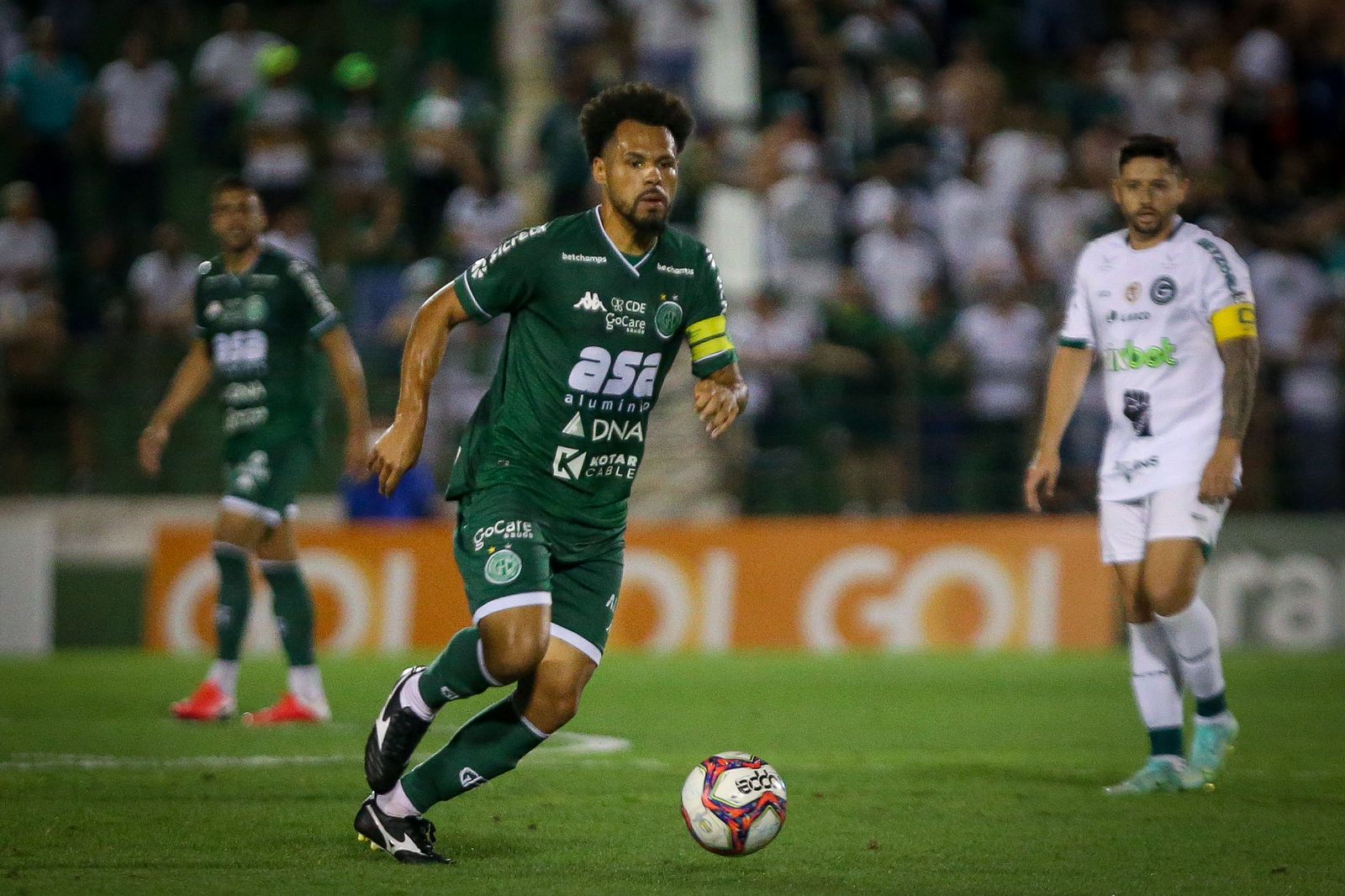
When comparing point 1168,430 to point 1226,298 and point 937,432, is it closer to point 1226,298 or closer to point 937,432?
point 1226,298

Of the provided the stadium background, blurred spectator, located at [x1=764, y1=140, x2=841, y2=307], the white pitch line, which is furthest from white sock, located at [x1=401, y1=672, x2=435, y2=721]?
blurred spectator, located at [x1=764, y1=140, x2=841, y2=307]

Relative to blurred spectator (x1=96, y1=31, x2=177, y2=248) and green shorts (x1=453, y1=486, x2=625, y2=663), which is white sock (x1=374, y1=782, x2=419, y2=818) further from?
blurred spectator (x1=96, y1=31, x2=177, y2=248)

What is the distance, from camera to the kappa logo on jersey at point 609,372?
230 inches

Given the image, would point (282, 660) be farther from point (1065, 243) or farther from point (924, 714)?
point (1065, 243)

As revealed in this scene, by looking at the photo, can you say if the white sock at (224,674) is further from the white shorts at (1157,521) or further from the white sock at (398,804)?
the white shorts at (1157,521)

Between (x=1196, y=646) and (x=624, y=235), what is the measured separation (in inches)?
124

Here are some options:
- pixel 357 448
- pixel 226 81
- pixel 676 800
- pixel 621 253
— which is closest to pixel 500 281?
pixel 621 253

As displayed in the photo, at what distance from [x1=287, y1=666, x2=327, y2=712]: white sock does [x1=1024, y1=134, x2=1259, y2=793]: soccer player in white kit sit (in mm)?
4165

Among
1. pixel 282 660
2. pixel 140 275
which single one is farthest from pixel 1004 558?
pixel 140 275

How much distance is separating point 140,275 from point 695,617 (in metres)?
6.00

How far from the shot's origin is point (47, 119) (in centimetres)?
1791

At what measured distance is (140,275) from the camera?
655 inches

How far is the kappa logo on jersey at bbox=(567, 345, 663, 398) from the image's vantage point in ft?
19.2

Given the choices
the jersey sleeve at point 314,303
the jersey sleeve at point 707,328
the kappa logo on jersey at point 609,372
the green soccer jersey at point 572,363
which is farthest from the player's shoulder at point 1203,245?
the jersey sleeve at point 314,303
